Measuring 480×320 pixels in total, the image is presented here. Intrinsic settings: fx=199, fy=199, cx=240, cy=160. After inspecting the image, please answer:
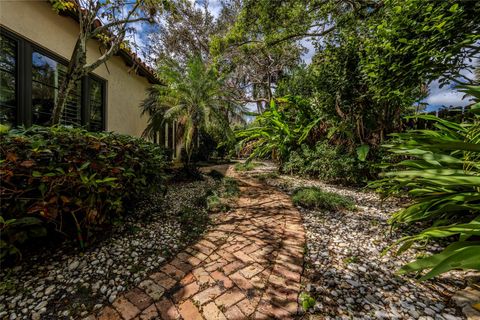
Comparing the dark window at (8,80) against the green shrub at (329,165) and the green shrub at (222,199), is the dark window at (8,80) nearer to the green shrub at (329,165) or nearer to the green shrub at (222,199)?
the green shrub at (222,199)

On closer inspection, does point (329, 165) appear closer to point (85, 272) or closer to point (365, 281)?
point (365, 281)

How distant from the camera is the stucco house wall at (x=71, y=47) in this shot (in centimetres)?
272

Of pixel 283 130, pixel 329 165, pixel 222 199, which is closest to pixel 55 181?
pixel 222 199

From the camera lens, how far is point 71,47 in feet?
11.8

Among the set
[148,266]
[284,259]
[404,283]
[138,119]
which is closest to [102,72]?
[138,119]

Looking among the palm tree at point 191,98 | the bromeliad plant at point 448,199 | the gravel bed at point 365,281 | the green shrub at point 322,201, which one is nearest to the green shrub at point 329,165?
the green shrub at point 322,201

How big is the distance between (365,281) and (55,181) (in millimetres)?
2474

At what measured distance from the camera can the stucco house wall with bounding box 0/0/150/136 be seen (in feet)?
8.92

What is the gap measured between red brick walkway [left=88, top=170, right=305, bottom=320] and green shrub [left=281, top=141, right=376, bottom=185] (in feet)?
8.00

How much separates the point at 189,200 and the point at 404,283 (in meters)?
2.82

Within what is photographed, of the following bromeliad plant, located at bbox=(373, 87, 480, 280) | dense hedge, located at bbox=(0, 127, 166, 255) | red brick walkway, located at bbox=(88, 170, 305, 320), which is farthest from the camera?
dense hedge, located at bbox=(0, 127, 166, 255)

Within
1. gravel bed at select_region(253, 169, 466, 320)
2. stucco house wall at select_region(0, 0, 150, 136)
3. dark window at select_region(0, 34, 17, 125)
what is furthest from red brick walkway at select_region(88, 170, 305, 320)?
stucco house wall at select_region(0, 0, 150, 136)

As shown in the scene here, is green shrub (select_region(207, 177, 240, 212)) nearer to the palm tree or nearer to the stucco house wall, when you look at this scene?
the palm tree

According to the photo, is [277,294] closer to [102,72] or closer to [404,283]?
[404,283]
